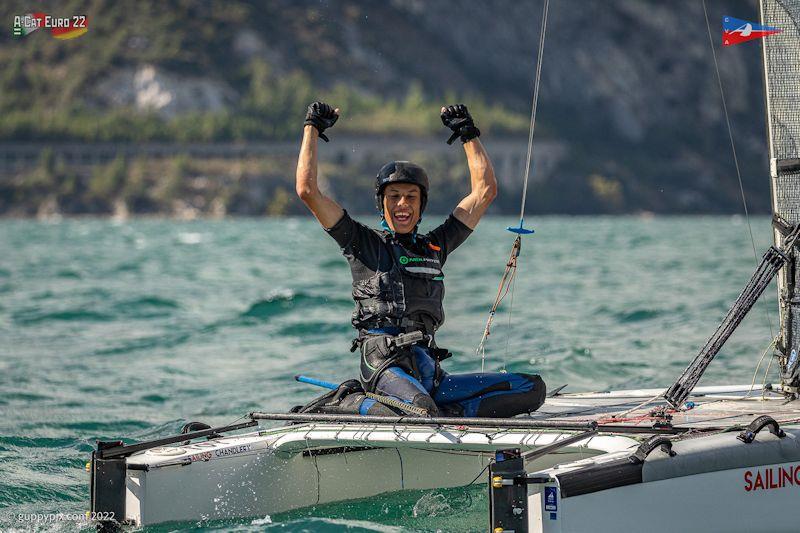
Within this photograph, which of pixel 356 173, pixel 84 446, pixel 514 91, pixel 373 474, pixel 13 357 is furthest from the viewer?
pixel 514 91

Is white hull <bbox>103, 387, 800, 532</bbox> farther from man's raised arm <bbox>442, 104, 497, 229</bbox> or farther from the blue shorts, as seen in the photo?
man's raised arm <bbox>442, 104, 497, 229</bbox>

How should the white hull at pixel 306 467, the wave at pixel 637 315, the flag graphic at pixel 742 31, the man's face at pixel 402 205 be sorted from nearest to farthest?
the white hull at pixel 306 467, the man's face at pixel 402 205, the flag graphic at pixel 742 31, the wave at pixel 637 315

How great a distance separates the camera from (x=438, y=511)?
640 centimetres

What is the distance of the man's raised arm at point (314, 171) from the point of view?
6.41 metres

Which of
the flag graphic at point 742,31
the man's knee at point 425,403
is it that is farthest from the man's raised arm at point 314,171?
the flag graphic at point 742,31

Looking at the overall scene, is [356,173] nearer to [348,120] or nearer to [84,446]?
[348,120]

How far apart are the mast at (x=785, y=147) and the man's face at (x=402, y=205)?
2.40 m

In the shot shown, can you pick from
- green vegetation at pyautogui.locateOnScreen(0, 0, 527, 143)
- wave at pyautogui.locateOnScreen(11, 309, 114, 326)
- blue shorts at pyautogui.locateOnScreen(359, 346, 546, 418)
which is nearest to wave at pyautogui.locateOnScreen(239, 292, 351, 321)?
wave at pyautogui.locateOnScreen(11, 309, 114, 326)

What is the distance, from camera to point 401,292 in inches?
263

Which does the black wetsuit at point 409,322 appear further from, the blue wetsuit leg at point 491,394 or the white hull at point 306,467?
the white hull at point 306,467

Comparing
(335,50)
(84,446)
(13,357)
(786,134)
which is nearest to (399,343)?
(786,134)

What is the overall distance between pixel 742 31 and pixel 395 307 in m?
3.05

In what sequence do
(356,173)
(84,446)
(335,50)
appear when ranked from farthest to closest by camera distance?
(335,50), (356,173), (84,446)

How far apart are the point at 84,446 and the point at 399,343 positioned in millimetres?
3761
